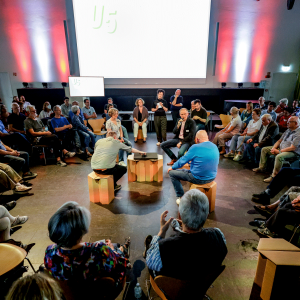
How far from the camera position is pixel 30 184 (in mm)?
4016

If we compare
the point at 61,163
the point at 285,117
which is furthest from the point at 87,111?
the point at 285,117

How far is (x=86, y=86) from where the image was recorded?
319 inches

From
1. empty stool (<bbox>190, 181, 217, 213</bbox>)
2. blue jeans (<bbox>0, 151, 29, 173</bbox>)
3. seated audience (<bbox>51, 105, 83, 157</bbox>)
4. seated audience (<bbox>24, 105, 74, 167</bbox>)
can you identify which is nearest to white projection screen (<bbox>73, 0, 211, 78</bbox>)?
seated audience (<bbox>51, 105, 83, 157</bbox>)

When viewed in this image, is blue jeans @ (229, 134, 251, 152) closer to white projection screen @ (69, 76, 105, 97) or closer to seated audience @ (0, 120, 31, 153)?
seated audience @ (0, 120, 31, 153)

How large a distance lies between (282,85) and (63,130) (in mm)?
9161

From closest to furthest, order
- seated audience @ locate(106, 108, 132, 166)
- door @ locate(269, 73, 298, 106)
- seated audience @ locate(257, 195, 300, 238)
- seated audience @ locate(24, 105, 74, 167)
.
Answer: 1. seated audience @ locate(257, 195, 300, 238)
2. seated audience @ locate(106, 108, 132, 166)
3. seated audience @ locate(24, 105, 74, 167)
4. door @ locate(269, 73, 298, 106)

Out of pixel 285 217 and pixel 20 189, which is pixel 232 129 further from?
pixel 20 189

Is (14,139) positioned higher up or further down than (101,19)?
further down

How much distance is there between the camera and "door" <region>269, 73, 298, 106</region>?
9188 millimetres

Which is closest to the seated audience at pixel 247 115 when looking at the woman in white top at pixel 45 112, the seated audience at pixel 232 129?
the seated audience at pixel 232 129

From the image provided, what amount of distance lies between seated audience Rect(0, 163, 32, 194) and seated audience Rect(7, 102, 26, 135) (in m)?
1.81

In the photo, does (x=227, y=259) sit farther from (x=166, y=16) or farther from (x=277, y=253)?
(x=166, y=16)

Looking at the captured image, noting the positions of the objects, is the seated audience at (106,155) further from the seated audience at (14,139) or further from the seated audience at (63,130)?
the seated audience at (63,130)

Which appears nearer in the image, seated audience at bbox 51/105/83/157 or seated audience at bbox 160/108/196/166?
seated audience at bbox 160/108/196/166
